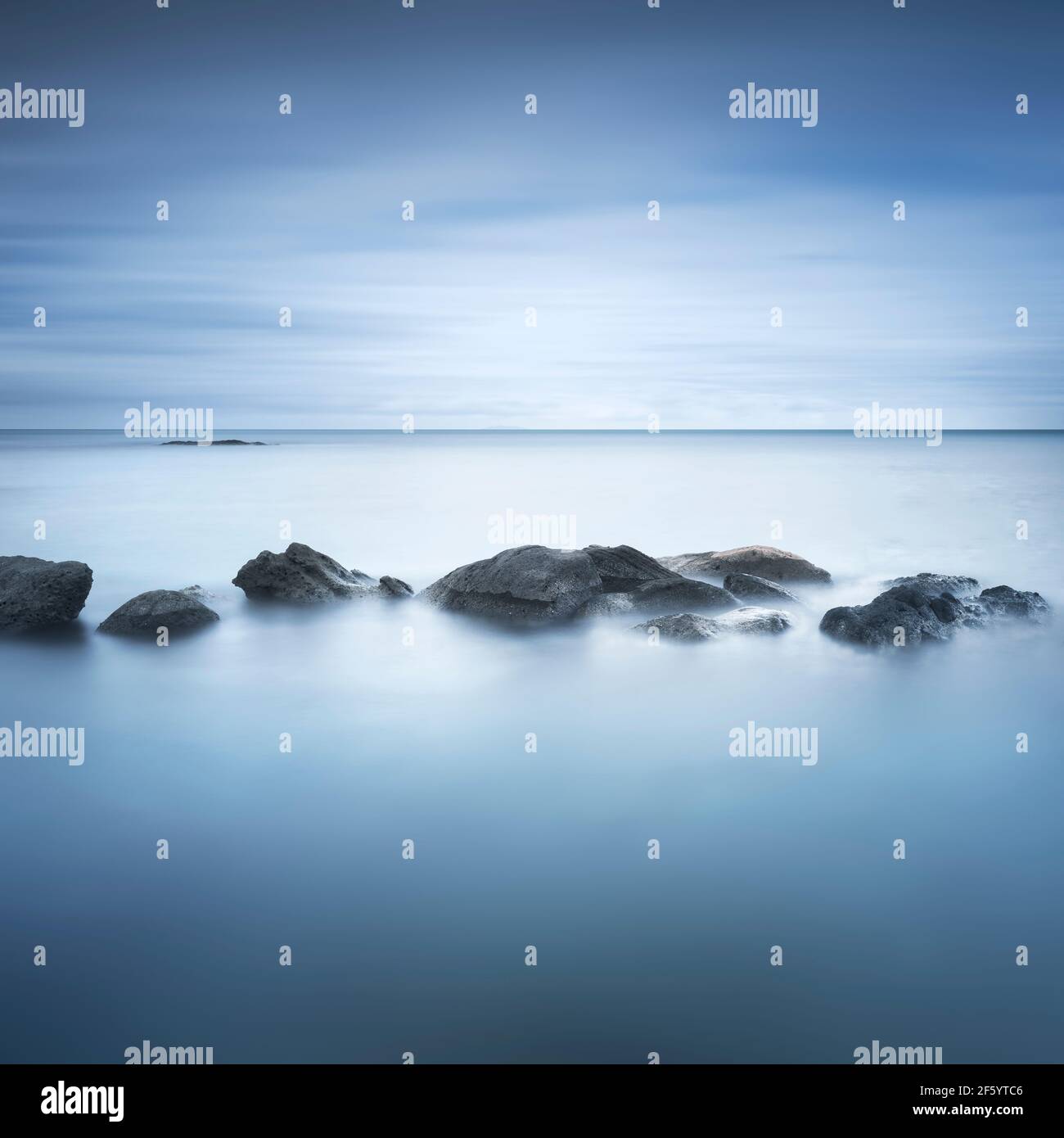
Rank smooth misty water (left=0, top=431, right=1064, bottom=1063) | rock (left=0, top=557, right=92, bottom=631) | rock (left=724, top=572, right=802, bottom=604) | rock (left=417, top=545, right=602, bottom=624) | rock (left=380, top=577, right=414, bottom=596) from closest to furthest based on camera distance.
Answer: smooth misty water (left=0, top=431, right=1064, bottom=1063) → rock (left=0, top=557, right=92, bottom=631) → rock (left=417, top=545, right=602, bottom=624) → rock (left=724, top=572, right=802, bottom=604) → rock (left=380, top=577, right=414, bottom=596)

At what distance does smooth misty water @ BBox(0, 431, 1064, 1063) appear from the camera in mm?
4387

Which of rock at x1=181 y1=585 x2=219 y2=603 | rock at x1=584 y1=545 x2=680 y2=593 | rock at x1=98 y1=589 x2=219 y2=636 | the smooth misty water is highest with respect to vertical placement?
rock at x1=584 y1=545 x2=680 y2=593

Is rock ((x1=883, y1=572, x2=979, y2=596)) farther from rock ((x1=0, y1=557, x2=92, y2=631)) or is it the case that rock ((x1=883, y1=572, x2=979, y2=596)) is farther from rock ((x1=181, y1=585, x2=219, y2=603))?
rock ((x1=0, y1=557, x2=92, y2=631))

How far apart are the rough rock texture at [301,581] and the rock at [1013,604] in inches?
289

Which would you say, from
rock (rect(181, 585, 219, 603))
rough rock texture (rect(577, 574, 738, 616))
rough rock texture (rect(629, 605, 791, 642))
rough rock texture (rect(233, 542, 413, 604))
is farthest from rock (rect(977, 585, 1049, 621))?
rock (rect(181, 585, 219, 603))

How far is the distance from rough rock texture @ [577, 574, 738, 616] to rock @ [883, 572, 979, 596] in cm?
241

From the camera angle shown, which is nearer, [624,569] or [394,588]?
[624,569]

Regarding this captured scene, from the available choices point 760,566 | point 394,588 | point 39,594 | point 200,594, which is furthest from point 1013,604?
point 39,594

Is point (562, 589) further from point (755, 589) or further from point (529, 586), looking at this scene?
point (755, 589)

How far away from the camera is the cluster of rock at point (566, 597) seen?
33.3 feet

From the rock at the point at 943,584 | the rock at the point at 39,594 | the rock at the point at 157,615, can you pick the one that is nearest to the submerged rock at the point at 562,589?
the rock at the point at 943,584

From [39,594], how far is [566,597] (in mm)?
6012

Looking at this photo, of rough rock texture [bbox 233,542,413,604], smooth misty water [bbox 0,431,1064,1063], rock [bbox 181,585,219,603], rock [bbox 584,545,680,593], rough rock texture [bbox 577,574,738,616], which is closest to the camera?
smooth misty water [bbox 0,431,1064,1063]

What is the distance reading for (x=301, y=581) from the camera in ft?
39.5
